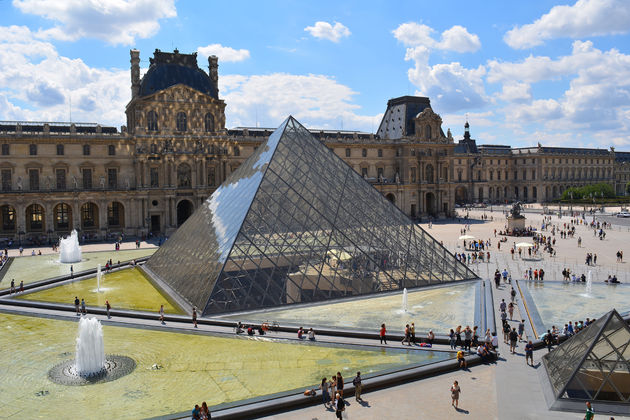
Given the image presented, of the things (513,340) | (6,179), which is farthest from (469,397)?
(6,179)

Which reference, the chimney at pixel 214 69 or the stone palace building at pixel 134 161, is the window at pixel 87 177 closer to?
the stone palace building at pixel 134 161

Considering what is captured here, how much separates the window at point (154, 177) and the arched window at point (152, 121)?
381 centimetres

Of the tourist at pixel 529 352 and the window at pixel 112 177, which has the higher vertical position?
the window at pixel 112 177

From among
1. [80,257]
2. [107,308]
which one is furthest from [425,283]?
[80,257]

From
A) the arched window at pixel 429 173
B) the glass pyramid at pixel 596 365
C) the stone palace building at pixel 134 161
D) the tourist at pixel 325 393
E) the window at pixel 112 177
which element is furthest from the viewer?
the arched window at pixel 429 173

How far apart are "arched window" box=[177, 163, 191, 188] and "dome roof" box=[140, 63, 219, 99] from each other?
288 inches

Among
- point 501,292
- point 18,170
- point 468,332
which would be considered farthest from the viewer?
point 18,170

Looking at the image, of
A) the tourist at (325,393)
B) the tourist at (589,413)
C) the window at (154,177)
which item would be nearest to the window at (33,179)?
the window at (154,177)

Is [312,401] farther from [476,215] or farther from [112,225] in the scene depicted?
[476,215]

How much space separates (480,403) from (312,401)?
12.6 feet

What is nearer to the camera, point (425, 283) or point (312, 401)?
point (312, 401)

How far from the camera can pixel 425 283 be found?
2352cm

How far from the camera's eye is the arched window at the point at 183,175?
50.8 metres

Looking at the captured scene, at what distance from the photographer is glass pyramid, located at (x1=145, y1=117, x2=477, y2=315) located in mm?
20125
